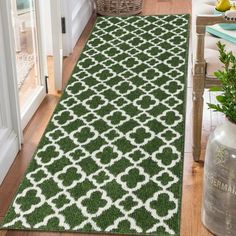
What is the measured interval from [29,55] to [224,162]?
1.51 meters

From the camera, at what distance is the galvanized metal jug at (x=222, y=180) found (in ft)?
6.98

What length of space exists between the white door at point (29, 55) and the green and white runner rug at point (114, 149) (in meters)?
0.15

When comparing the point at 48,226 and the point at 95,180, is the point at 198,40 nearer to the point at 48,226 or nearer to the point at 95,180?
the point at 95,180

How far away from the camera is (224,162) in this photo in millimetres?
2135

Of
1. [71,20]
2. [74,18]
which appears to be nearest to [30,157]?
[71,20]

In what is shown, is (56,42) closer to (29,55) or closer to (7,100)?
(29,55)

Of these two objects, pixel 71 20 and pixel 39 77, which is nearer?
pixel 39 77

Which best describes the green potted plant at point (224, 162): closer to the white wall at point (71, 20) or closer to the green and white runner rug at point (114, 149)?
the green and white runner rug at point (114, 149)

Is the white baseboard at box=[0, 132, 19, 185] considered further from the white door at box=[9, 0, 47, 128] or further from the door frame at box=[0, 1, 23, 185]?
the white door at box=[9, 0, 47, 128]

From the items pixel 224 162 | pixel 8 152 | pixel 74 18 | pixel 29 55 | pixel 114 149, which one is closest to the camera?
pixel 224 162

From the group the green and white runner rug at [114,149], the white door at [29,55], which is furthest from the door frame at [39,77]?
the green and white runner rug at [114,149]

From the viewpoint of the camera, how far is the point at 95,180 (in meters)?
2.64

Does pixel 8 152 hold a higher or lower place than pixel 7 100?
Result: lower

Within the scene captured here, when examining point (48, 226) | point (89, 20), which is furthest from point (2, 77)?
point (89, 20)
